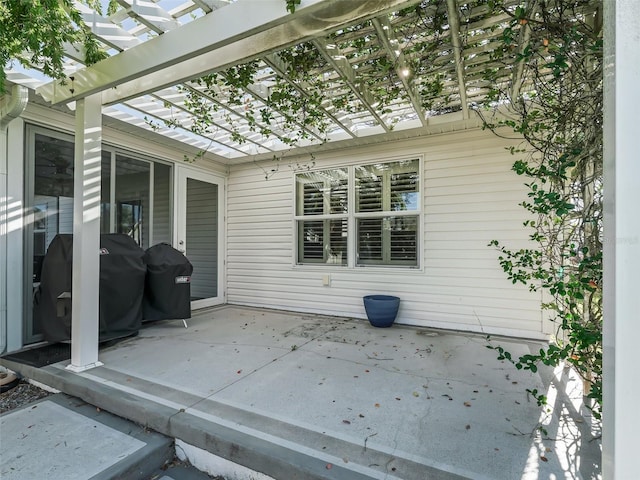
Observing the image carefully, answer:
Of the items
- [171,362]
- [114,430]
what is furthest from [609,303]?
[171,362]

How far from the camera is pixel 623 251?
2.89ft

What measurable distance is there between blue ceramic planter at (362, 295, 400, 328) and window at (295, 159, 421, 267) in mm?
627

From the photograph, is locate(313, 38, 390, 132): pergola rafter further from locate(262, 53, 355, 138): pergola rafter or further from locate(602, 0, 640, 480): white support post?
locate(602, 0, 640, 480): white support post

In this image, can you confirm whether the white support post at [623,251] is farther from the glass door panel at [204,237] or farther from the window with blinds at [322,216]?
the glass door panel at [204,237]

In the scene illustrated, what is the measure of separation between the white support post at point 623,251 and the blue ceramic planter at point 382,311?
3.35m

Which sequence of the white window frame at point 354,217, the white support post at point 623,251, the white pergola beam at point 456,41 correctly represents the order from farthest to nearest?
the white window frame at point 354,217 < the white pergola beam at point 456,41 < the white support post at point 623,251

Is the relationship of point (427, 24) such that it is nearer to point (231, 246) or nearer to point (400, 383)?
point (400, 383)

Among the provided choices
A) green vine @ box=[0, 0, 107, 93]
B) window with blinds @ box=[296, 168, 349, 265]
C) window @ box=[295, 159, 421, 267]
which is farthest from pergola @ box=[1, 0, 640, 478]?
window with blinds @ box=[296, 168, 349, 265]

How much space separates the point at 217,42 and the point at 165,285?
2968 mm

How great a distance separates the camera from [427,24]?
2381 millimetres

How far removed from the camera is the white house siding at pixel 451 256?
3928 mm

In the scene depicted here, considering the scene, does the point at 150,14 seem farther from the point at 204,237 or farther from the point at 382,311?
the point at 204,237

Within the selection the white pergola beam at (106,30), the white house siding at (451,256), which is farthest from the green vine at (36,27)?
the white house siding at (451,256)

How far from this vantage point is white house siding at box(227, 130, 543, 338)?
393 cm
